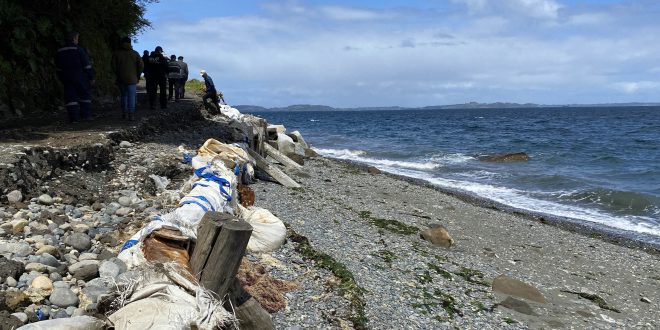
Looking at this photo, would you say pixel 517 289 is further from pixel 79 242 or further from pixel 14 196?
pixel 14 196

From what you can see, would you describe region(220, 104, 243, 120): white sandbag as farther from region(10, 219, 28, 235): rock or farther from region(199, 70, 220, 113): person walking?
Result: region(10, 219, 28, 235): rock

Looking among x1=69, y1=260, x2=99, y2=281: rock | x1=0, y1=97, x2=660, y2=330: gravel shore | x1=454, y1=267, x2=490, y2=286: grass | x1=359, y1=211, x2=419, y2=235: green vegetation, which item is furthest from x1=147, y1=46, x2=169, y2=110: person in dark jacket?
x1=69, y1=260, x2=99, y2=281: rock

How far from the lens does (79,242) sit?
5223 millimetres

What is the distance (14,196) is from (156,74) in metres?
10.5

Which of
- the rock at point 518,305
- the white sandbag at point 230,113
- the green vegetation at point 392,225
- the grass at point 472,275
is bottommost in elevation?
the rock at point 518,305

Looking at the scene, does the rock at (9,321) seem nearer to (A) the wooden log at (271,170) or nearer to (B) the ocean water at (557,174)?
(A) the wooden log at (271,170)

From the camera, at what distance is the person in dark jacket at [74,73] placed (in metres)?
11.1

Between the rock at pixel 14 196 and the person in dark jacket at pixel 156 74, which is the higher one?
the person in dark jacket at pixel 156 74

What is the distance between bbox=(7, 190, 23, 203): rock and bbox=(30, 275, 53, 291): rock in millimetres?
2625

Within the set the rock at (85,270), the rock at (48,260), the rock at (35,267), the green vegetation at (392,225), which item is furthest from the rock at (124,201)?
the green vegetation at (392,225)

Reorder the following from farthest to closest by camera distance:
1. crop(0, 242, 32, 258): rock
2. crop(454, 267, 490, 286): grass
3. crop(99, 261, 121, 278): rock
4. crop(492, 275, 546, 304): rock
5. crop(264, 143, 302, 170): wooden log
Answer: crop(264, 143, 302, 170): wooden log → crop(454, 267, 490, 286): grass → crop(492, 275, 546, 304): rock → crop(0, 242, 32, 258): rock → crop(99, 261, 121, 278): rock

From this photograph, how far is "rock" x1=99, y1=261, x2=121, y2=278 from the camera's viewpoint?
435cm

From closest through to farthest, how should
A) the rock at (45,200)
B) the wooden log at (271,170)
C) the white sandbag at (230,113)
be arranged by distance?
the rock at (45,200) < the wooden log at (271,170) < the white sandbag at (230,113)

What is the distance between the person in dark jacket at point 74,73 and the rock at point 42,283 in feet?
26.8
